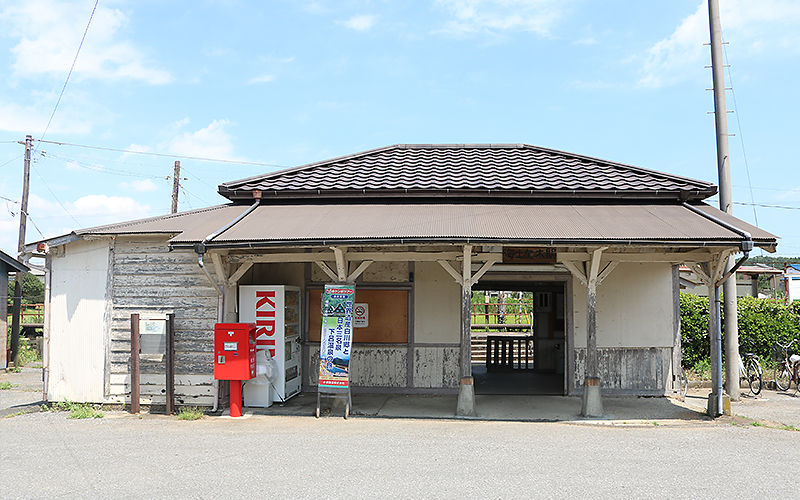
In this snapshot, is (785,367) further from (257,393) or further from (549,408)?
(257,393)

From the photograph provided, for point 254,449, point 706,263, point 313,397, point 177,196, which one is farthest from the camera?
point 177,196

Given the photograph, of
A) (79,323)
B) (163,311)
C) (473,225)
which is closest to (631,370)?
(473,225)

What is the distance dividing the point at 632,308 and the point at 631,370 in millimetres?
1117

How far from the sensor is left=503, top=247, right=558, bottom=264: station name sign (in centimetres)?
945

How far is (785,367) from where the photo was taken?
10492mm

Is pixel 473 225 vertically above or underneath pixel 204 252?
above

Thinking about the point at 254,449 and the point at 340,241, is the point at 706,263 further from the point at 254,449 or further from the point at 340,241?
the point at 254,449

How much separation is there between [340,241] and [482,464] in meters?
3.46

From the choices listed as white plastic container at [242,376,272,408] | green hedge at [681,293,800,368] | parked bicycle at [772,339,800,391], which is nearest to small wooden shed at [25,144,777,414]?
white plastic container at [242,376,272,408]

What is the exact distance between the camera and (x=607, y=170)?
396 inches

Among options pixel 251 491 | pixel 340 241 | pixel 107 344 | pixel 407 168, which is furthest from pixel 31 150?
pixel 251 491

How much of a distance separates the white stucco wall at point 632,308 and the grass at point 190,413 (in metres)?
6.51

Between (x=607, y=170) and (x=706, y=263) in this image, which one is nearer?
(x=706, y=263)

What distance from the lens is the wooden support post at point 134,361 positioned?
8.28 metres
